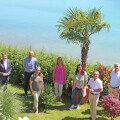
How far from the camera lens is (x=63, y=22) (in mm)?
8375

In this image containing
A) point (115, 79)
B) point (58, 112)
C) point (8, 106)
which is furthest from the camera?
point (58, 112)

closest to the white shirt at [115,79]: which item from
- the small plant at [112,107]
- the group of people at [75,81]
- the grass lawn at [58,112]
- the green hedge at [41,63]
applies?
the group of people at [75,81]

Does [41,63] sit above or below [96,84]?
above

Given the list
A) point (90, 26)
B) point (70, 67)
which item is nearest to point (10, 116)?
point (70, 67)

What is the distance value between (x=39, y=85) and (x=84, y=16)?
12.6 ft

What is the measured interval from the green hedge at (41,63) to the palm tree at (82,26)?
0.74 metres

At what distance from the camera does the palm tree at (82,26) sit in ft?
26.1

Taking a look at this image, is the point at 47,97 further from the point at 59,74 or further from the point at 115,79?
the point at 115,79

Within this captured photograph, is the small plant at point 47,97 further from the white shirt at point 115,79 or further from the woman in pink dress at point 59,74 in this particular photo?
the white shirt at point 115,79

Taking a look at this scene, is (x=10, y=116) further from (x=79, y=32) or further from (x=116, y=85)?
(x=79, y=32)

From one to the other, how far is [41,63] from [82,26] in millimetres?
2502

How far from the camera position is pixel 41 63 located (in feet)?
28.6

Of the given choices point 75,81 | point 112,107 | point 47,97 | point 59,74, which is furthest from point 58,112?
point 112,107

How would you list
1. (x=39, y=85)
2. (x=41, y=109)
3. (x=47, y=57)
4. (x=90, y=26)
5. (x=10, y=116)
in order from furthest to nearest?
(x=47, y=57)
(x=90, y=26)
(x=41, y=109)
(x=39, y=85)
(x=10, y=116)
